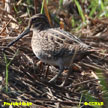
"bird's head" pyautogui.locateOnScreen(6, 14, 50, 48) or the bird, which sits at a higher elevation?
"bird's head" pyautogui.locateOnScreen(6, 14, 50, 48)

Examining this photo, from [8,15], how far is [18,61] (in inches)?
44.2

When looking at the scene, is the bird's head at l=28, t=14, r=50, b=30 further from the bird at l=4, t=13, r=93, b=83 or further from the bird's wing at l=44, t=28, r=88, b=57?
the bird's wing at l=44, t=28, r=88, b=57

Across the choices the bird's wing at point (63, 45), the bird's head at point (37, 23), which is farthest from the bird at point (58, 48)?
the bird's head at point (37, 23)

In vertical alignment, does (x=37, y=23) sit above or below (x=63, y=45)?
above

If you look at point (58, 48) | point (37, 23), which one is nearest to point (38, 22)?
point (37, 23)

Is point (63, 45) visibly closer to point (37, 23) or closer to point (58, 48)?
point (58, 48)

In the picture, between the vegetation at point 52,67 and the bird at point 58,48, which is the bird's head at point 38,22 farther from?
the vegetation at point 52,67

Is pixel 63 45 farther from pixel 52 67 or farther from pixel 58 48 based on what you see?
pixel 52 67

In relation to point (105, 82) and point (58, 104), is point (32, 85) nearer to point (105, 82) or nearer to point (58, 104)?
point (58, 104)

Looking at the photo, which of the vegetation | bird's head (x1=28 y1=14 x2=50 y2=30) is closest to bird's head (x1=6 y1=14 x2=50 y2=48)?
bird's head (x1=28 y1=14 x2=50 y2=30)

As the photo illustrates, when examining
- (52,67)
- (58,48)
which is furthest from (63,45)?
(52,67)

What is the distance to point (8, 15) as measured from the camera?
4.03 meters

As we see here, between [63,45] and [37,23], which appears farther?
[37,23]

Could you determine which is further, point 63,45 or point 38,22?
point 38,22
